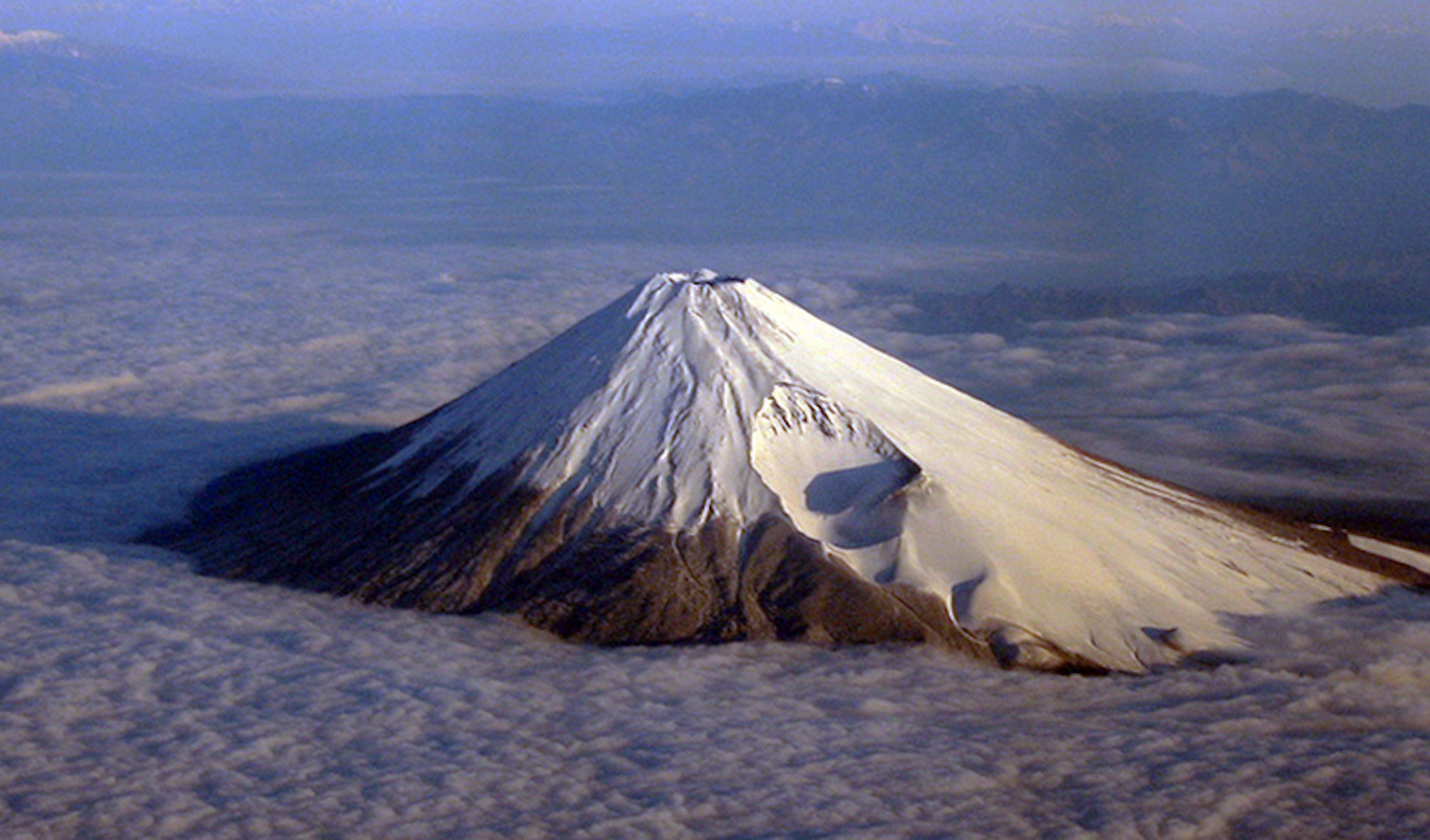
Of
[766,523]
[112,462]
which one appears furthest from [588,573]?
[112,462]

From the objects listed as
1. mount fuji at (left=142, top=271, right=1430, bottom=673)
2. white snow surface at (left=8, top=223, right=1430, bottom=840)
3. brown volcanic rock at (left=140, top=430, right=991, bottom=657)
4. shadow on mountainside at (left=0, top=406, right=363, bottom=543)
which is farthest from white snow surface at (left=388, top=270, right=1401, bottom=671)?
shadow on mountainside at (left=0, top=406, right=363, bottom=543)

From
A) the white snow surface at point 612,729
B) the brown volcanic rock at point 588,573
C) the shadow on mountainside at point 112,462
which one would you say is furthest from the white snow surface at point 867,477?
the shadow on mountainside at point 112,462

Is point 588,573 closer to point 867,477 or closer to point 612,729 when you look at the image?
point 612,729

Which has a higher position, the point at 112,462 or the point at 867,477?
the point at 867,477

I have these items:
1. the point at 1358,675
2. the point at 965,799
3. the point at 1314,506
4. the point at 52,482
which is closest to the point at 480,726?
the point at 965,799

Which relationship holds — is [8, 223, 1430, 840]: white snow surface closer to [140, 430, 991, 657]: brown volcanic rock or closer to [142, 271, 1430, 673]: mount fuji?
[140, 430, 991, 657]: brown volcanic rock

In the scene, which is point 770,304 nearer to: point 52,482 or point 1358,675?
point 1358,675

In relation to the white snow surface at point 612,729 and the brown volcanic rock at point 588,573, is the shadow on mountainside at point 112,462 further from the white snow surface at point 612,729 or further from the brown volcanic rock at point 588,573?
the brown volcanic rock at point 588,573
